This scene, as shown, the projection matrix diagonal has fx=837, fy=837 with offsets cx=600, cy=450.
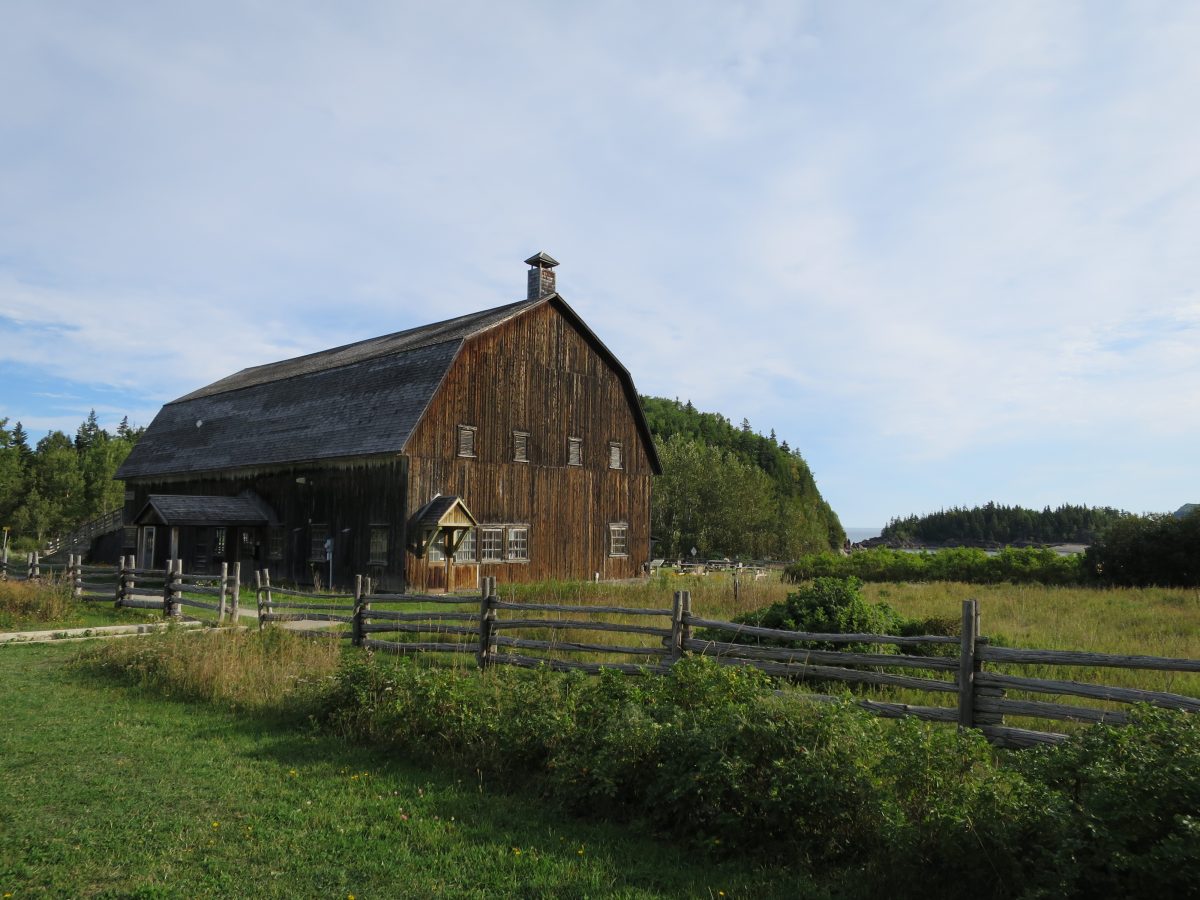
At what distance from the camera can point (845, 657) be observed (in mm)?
8438

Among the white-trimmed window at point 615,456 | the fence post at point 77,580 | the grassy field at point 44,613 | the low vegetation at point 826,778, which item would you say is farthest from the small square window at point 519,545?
the low vegetation at point 826,778

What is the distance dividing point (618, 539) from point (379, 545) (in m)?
9.30

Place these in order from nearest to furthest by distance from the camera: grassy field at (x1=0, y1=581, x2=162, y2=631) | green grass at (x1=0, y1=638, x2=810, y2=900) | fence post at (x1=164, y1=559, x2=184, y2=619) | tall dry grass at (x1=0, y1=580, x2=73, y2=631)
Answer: green grass at (x1=0, y1=638, x2=810, y2=900)
grassy field at (x1=0, y1=581, x2=162, y2=631)
tall dry grass at (x1=0, y1=580, x2=73, y2=631)
fence post at (x1=164, y1=559, x2=184, y2=619)

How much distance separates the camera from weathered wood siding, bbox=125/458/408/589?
79.3 feet

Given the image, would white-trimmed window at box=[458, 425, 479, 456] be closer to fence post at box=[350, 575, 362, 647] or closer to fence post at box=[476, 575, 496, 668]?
fence post at box=[350, 575, 362, 647]

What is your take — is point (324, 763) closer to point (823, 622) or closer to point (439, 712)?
point (439, 712)

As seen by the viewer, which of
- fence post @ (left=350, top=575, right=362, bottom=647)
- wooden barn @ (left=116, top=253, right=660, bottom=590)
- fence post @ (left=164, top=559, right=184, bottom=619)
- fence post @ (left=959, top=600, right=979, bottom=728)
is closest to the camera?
fence post @ (left=959, top=600, right=979, bottom=728)

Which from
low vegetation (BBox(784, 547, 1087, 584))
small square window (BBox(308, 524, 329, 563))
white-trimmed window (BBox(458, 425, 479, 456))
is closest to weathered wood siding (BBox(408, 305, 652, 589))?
white-trimmed window (BBox(458, 425, 479, 456))

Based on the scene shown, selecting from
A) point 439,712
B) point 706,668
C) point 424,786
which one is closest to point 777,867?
point 706,668

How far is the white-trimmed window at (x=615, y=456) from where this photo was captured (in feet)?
99.0

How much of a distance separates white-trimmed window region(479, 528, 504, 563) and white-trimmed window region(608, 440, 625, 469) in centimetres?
Result: 561

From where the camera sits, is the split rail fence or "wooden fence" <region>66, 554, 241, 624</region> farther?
"wooden fence" <region>66, 554, 241, 624</region>

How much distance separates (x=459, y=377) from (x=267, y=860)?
2016cm

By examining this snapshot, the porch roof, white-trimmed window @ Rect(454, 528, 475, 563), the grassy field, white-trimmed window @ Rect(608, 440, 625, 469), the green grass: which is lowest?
the green grass
